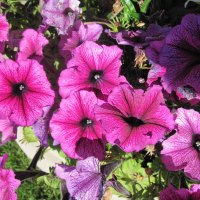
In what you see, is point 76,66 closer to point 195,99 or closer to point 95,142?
point 95,142

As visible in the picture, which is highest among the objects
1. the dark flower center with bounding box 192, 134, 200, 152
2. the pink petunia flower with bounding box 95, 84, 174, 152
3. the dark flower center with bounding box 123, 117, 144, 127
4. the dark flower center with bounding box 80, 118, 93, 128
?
the pink petunia flower with bounding box 95, 84, 174, 152

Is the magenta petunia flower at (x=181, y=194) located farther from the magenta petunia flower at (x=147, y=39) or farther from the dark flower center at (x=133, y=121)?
the magenta petunia flower at (x=147, y=39)

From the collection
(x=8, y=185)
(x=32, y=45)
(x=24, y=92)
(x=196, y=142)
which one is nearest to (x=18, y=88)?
(x=24, y=92)

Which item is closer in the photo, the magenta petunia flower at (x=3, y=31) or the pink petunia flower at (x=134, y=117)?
the pink petunia flower at (x=134, y=117)

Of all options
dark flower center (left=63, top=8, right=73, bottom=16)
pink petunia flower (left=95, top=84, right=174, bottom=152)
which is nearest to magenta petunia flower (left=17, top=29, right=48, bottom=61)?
dark flower center (left=63, top=8, right=73, bottom=16)

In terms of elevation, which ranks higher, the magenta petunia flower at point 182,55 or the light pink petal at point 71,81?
the magenta petunia flower at point 182,55

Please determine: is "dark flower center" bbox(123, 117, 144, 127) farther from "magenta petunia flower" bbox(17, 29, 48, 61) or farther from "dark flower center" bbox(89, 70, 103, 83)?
"magenta petunia flower" bbox(17, 29, 48, 61)

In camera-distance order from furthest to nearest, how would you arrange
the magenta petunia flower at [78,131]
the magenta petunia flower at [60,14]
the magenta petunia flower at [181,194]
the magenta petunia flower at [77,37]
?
the magenta petunia flower at [60,14], the magenta petunia flower at [77,37], the magenta petunia flower at [78,131], the magenta petunia flower at [181,194]

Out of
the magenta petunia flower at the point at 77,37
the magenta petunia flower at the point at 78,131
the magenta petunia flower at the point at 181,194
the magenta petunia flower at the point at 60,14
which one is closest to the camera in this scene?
the magenta petunia flower at the point at 181,194

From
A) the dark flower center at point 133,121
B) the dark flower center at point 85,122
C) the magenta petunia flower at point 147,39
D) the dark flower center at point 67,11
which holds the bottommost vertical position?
the dark flower center at point 85,122

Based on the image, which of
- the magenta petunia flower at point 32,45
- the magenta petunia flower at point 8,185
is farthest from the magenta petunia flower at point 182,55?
the magenta petunia flower at point 8,185
